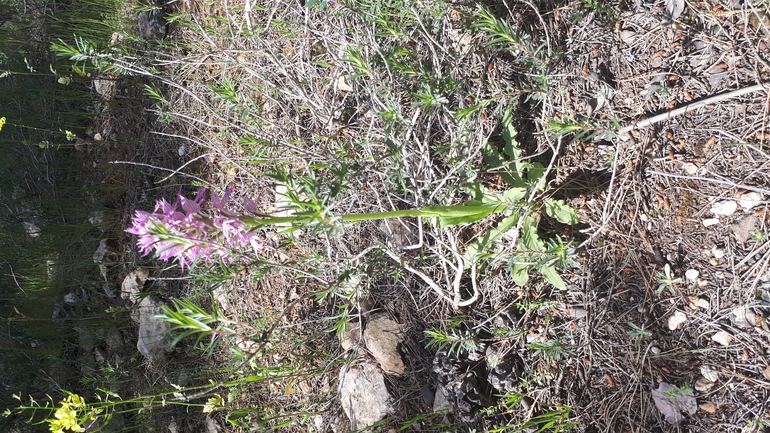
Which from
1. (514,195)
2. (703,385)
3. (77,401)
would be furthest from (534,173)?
(77,401)

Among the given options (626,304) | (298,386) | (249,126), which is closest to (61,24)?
(249,126)

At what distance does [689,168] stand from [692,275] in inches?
19.9

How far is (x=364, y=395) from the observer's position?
9.46 ft

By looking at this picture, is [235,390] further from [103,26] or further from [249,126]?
[103,26]

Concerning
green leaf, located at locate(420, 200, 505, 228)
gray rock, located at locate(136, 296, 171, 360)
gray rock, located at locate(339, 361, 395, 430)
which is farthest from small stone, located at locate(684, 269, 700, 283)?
gray rock, located at locate(136, 296, 171, 360)

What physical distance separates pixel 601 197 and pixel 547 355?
851 millimetres

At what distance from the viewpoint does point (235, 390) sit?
2762 mm

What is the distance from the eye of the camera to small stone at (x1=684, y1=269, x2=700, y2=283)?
2365 millimetres

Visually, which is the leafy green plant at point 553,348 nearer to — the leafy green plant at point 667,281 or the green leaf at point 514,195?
the leafy green plant at point 667,281

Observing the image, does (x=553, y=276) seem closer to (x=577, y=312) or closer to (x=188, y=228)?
(x=577, y=312)

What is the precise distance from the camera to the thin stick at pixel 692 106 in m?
2.20

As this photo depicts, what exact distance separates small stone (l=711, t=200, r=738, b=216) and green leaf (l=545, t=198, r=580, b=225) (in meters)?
0.59

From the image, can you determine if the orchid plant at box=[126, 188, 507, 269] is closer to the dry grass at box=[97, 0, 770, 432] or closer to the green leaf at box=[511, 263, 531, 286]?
the dry grass at box=[97, 0, 770, 432]

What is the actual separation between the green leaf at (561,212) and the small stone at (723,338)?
78cm
